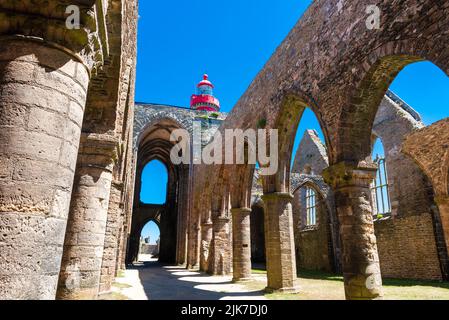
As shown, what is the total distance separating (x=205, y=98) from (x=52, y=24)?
3620 cm

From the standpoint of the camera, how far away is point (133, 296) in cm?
732

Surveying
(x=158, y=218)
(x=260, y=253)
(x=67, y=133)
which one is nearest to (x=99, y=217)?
(x=67, y=133)

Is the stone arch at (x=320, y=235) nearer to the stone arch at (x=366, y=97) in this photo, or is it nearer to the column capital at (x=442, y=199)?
the column capital at (x=442, y=199)

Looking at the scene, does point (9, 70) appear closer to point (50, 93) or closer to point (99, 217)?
point (50, 93)

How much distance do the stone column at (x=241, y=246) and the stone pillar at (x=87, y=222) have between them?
757cm

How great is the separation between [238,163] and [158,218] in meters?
17.2

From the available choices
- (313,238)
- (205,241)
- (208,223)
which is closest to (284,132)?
(208,223)

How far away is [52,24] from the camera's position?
2.04 metres

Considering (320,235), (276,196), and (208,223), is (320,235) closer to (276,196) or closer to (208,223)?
(208,223)

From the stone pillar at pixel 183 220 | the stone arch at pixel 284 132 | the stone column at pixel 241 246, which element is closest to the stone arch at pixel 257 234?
→ the stone pillar at pixel 183 220

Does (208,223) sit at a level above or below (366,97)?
below

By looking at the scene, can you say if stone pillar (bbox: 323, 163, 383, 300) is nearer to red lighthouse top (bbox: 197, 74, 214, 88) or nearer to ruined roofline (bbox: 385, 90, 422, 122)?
ruined roofline (bbox: 385, 90, 422, 122)

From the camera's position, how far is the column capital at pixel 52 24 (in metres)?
1.96

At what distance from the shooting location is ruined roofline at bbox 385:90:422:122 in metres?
13.3
